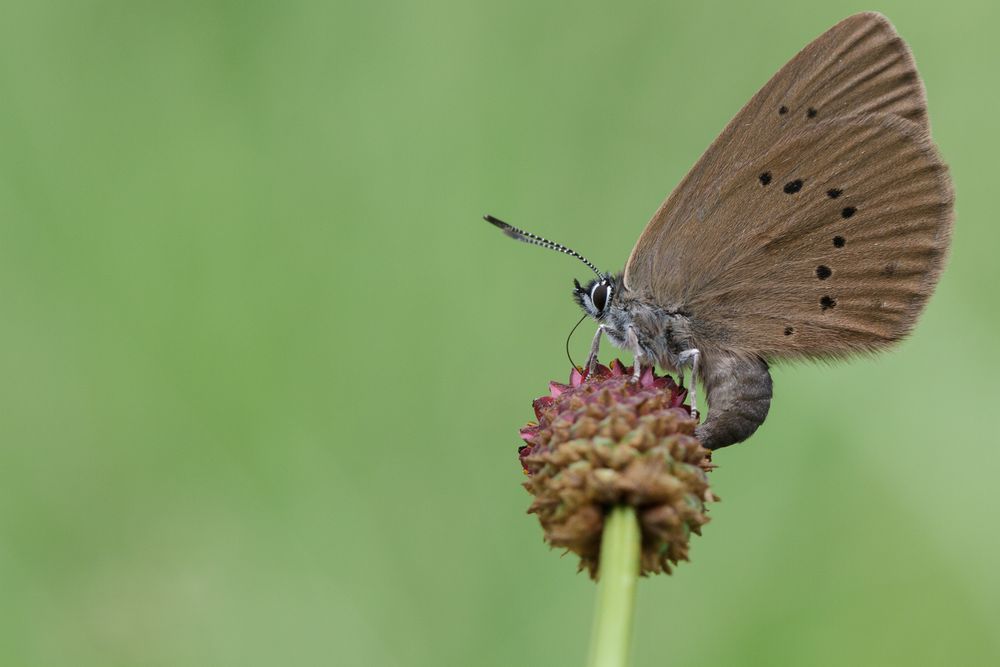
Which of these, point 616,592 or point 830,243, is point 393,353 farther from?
point 616,592

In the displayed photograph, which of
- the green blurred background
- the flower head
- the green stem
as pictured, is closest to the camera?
the green stem

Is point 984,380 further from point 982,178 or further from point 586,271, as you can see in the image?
point 586,271

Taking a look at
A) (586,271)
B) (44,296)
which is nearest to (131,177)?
(44,296)

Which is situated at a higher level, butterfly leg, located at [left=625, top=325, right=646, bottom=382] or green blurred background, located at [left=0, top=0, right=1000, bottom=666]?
green blurred background, located at [left=0, top=0, right=1000, bottom=666]

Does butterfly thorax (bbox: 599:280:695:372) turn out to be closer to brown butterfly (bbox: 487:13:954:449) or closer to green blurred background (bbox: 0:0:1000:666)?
brown butterfly (bbox: 487:13:954:449)

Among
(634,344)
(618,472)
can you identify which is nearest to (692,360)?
(634,344)

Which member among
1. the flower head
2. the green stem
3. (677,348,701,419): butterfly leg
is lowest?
the green stem

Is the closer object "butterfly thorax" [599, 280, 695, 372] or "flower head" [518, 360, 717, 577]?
"flower head" [518, 360, 717, 577]

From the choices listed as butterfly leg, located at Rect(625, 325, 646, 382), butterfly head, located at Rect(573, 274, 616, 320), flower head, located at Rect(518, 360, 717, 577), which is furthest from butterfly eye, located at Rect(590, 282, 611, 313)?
flower head, located at Rect(518, 360, 717, 577)
